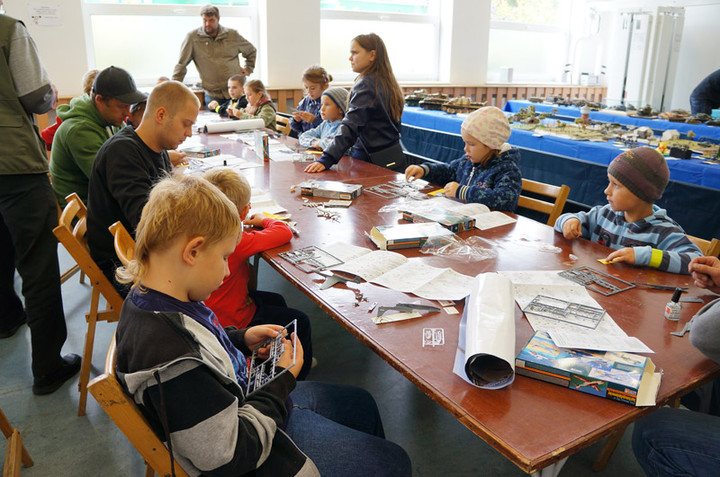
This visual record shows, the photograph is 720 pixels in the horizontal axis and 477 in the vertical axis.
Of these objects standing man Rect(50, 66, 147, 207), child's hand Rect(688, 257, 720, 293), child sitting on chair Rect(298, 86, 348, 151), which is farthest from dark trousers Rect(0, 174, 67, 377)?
child's hand Rect(688, 257, 720, 293)

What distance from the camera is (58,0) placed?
5359mm

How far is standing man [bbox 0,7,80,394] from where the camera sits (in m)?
2.12

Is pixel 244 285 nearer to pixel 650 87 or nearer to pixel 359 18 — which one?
pixel 359 18

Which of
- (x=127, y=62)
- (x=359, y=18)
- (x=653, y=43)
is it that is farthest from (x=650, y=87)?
(x=127, y=62)

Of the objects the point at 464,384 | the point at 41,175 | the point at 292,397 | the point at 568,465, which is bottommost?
the point at 568,465

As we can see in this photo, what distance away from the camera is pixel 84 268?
173 cm

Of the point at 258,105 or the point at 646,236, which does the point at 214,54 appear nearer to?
the point at 258,105

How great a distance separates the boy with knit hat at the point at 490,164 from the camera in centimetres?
238

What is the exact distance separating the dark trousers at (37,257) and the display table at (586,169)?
10.4ft

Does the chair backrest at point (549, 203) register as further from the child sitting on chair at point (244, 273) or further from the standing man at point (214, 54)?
the standing man at point (214, 54)

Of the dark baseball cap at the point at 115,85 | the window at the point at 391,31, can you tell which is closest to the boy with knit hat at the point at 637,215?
the dark baseball cap at the point at 115,85

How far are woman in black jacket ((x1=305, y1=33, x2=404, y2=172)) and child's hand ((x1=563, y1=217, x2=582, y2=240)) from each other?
61.3 inches

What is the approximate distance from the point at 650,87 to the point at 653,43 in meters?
0.66

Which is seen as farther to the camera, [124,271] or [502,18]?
[502,18]
